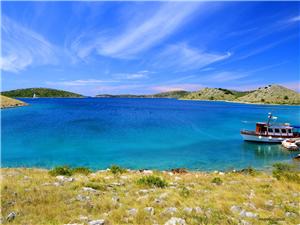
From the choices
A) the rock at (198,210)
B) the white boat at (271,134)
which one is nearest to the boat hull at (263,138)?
the white boat at (271,134)

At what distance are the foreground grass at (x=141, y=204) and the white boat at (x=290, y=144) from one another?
27204 mm

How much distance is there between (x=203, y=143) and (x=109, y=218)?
113 feet

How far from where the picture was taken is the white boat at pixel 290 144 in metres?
36.5

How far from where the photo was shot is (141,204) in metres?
9.36

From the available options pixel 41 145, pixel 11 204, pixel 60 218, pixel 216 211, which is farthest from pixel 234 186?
pixel 41 145

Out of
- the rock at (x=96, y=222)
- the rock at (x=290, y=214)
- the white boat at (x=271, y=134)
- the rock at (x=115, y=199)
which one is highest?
the rock at (x=96, y=222)

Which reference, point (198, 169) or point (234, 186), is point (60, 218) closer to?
point (234, 186)

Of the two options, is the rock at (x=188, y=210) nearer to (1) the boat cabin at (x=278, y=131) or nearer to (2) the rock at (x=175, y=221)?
(2) the rock at (x=175, y=221)

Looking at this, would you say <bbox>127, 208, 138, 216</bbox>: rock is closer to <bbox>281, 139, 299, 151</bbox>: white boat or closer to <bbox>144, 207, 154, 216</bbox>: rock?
<bbox>144, 207, 154, 216</bbox>: rock

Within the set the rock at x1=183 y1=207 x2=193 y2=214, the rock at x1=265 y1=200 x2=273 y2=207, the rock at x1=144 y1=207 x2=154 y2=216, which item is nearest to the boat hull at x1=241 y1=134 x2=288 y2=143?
the rock at x1=265 y1=200 x2=273 y2=207

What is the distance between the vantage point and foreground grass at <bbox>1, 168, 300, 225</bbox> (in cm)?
792

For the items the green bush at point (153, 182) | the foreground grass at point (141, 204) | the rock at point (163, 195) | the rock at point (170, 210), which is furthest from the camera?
the green bush at point (153, 182)

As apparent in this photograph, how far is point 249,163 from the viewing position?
2919 cm

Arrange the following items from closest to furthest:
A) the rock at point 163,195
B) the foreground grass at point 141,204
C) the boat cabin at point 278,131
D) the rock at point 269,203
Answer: the foreground grass at point 141,204
the rock at point 269,203
the rock at point 163,195
the boat cabin at point 278,131
